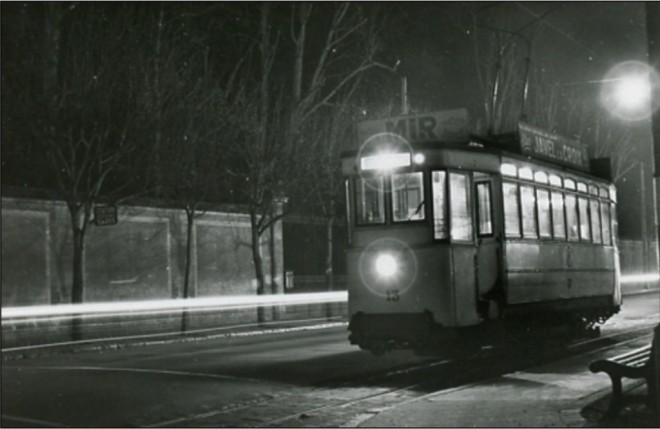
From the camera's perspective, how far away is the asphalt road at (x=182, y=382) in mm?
10703

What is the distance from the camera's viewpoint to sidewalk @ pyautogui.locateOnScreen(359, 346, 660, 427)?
9.01 meters

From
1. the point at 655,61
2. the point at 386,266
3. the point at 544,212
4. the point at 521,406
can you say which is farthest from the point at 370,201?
the point at 655,61

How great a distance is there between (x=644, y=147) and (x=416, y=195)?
156ft

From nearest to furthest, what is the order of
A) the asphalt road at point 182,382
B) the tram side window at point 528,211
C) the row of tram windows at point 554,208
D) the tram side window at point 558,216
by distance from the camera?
1. the asphalt road at point 182,382
2. the row of tram windows at point 554,208
3. the tram side window at point 528,211
4. the tram side window at point 558,216

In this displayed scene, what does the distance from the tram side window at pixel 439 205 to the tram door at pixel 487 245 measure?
80 centimetres

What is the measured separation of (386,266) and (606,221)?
24.3 ft

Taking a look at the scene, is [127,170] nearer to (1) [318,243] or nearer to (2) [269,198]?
(2) [269,198]

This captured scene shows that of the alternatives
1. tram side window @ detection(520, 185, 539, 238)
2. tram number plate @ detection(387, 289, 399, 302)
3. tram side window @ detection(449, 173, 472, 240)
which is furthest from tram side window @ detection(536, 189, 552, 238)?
tram number plate @ detection(387, 289, 399, 302)

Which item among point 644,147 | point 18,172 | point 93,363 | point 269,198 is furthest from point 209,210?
point 644,147

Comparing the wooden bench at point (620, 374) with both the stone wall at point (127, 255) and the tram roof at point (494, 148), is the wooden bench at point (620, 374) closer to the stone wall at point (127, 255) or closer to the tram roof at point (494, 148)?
the tram roof at point (494, 148)

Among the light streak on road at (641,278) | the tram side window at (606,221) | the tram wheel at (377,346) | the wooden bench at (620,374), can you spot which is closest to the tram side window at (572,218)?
the tram side window at (606,221)

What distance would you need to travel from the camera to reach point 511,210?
15.6 m

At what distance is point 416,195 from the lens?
14594mm

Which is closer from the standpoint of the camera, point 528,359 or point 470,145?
point 470,145
